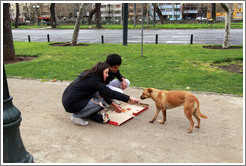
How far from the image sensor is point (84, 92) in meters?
4.08

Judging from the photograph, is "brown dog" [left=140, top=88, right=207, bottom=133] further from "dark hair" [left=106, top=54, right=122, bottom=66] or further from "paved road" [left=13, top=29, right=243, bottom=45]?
"paved road" [left=13, top=29, right=243, bottom=45]

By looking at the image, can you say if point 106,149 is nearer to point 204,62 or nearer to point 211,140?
point 211,140

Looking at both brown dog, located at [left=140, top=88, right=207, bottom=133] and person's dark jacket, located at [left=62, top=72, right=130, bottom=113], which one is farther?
person's dark jacket, located at [left=62, top=72, right=130, bottom=113]

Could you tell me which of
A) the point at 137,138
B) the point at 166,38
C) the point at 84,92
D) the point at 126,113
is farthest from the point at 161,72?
the point at 166,38

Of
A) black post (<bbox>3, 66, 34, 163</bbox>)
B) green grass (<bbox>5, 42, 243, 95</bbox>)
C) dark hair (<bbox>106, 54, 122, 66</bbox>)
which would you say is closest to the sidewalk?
black post (<bbox>3, 66, 34, 163</bbox>)

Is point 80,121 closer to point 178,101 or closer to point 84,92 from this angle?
point 84,92

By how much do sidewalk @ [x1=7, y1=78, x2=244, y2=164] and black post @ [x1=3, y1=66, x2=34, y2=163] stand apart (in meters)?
0.45

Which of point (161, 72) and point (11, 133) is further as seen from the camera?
point (161, 72)

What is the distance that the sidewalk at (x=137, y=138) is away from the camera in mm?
3227

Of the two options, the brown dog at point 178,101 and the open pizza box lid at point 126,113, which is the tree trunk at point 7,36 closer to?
the open pizza box lid at point 126,113

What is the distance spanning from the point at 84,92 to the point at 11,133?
62.7 inches

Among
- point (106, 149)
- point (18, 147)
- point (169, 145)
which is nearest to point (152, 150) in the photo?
point (169, 145)

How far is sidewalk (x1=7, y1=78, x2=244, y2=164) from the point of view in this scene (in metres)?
3.23

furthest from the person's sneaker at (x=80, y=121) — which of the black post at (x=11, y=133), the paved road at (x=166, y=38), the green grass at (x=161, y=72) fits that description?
the paved road at (x=166, y=38)
